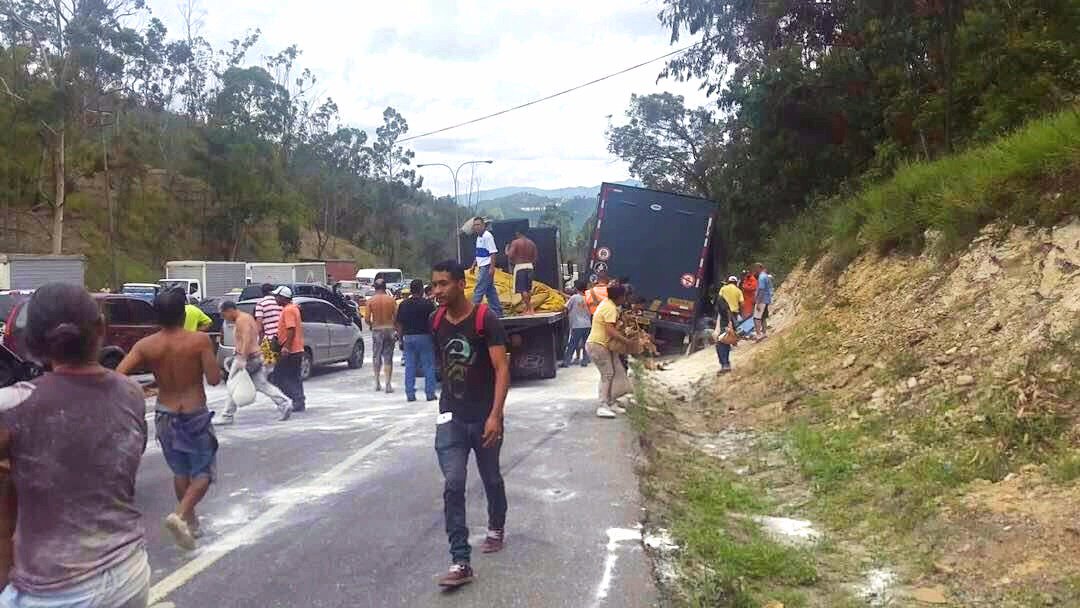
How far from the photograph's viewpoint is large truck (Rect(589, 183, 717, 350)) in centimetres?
2144

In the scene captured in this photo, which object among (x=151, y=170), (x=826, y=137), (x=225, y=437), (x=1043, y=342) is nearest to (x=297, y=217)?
(x=151, y=170)

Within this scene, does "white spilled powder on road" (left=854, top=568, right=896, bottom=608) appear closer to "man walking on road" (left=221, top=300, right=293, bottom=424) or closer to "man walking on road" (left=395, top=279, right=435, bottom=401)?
"man walking on road" (left=221, top=300, right=293, bottom=424)

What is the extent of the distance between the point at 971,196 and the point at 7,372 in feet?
35.7

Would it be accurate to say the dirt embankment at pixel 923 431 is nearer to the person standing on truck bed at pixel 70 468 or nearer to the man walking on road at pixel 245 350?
the person standing on truck bed at pixel 70 468

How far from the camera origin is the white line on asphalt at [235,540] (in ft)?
19.1

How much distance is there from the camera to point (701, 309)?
2255cm

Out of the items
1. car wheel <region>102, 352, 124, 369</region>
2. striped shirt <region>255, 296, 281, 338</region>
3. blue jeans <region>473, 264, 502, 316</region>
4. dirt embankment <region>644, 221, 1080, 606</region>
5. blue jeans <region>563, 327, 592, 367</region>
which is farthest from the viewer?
blue jeans <region>563, 327, 592, 367</region>

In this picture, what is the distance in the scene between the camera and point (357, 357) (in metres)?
20.5

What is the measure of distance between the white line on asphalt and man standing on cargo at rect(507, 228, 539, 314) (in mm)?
6644

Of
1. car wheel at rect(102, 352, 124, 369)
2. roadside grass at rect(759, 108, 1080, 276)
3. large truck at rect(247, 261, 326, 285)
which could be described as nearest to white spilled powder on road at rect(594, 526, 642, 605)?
roadside grass at rect(759, 108, 1080, 276)

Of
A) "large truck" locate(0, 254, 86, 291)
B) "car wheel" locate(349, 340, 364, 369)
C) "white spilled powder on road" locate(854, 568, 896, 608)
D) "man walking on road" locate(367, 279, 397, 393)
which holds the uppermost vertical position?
"large truck" locate(0, 254, 86, 291)

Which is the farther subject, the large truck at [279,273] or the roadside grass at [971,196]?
the large truck at [279,273]

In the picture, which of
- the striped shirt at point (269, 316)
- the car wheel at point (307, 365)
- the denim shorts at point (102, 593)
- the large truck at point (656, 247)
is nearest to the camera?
the denim shorts at point (102, 593)

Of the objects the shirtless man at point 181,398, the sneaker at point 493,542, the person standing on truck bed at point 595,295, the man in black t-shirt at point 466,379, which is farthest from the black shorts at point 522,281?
the man in black t-shirt at point 466,379
